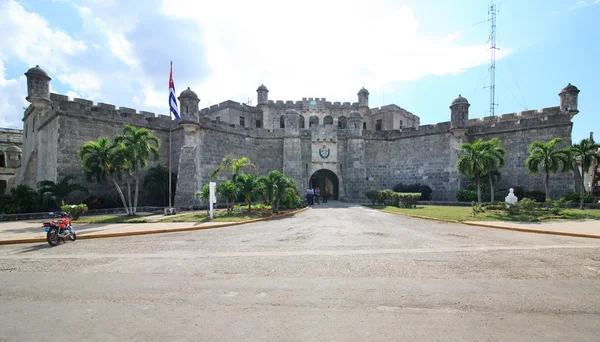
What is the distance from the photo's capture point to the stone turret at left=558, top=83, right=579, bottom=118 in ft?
72.3

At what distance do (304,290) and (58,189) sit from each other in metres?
18.6

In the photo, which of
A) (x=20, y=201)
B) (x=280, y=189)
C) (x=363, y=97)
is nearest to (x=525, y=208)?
(x=280, y=189)

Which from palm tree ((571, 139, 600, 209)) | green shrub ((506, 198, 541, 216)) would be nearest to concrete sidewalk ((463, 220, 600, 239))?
green shrub ((506, 198, 541, 216))

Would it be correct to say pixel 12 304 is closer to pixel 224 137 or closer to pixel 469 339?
pixel 469 339

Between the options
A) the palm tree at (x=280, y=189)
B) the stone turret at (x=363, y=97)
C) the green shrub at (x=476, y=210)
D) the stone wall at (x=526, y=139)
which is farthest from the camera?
the stone turret at (x=363, y=97)

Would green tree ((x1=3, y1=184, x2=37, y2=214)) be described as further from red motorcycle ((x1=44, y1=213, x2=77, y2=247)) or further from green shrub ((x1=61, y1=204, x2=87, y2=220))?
red motorcycle ((x1=44, y1=213, x2=77, y2=247))

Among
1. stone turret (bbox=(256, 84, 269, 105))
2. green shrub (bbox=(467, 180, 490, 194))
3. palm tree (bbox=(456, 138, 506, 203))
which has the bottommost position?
green shrub (bbox=(467, 180, 490, 194))

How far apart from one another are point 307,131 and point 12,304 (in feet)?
80.3

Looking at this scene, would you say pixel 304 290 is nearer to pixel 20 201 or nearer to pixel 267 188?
pixel 267 188

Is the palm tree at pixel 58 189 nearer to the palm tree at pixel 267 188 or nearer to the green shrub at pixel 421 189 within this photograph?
the palm tree at pixel 267 188

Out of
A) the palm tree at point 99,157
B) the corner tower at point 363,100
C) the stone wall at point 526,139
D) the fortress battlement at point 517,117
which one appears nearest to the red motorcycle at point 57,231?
the palm tree at point 99,157

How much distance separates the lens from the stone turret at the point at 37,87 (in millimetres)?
18594

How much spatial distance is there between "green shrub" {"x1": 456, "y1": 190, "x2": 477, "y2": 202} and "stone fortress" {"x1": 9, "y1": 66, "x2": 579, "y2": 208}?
1.46 metres

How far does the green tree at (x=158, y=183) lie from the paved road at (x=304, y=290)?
12.1m
